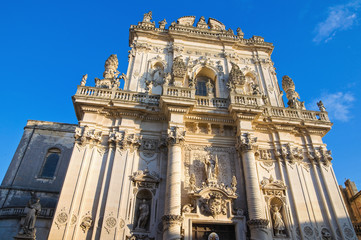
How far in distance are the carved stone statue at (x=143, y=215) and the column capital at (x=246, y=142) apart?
17.4 feet

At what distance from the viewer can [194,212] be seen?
11422 millimetres

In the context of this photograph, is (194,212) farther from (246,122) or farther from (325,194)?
(325,194)

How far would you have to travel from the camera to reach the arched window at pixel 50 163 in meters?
18.0

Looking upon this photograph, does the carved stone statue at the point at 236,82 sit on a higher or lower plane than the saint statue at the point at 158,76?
lower

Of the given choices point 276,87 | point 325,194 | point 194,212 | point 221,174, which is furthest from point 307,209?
point 276,87

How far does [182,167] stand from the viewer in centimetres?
1277

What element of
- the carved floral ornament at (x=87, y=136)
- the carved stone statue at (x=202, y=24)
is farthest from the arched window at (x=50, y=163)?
the carved stone statue at (x=202, y=24)

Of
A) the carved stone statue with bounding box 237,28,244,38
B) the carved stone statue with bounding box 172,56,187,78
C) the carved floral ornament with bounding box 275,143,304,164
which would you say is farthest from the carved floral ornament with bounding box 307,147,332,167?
the carved stone statue with bounding box 237,28,244,38

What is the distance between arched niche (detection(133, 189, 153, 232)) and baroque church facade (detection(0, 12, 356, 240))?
44mm

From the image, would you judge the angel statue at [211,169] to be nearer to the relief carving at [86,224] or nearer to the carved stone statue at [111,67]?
the relief carving at [86,224]

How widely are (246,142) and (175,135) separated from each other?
3521mm

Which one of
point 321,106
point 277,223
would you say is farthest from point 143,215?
point 321,106

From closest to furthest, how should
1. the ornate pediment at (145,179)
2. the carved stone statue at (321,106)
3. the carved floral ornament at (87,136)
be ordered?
the ornate pediment at (145,179) < the carved floral ornament at (87,136) < the carved stone statue at (321,106)

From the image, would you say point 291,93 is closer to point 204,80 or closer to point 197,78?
point 204,80
